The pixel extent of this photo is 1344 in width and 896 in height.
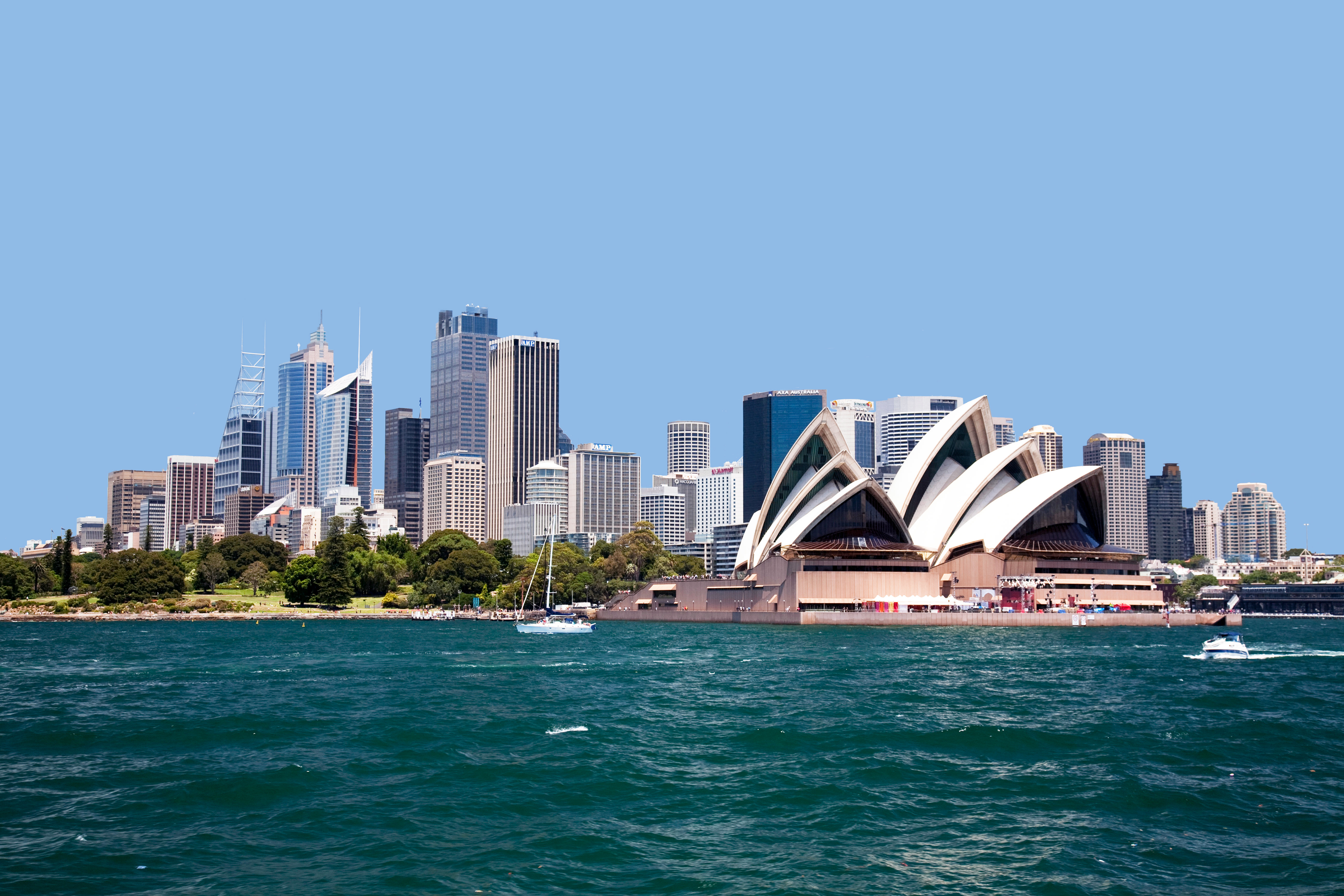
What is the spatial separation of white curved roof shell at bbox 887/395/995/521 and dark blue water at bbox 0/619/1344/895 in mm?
66946

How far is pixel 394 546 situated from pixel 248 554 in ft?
65.9

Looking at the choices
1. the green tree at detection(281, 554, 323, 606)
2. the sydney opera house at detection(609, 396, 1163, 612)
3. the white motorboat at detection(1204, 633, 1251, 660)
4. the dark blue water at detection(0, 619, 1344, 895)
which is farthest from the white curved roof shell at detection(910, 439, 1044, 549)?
the dark blue water at detection(0, 619, 1344, 895)

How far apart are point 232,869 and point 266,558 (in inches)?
6050

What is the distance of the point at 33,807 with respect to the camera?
68.5 ft

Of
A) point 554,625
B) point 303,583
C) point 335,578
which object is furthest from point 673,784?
point 303,583

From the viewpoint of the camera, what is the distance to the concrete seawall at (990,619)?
100688 millimetres

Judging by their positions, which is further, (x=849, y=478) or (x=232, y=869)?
(x=849, y=478)

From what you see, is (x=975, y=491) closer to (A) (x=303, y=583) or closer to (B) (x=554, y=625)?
(B) (x=554, y=625)

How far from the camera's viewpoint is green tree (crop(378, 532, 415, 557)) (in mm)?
171000

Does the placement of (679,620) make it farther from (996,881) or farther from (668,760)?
(996,881)

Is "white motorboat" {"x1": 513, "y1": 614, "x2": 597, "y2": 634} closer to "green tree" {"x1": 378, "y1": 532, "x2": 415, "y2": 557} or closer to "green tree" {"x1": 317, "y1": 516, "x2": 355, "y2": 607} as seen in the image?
"green tree" {"x1": 317, "y1": 516, "x2": 355, "y2": 607}

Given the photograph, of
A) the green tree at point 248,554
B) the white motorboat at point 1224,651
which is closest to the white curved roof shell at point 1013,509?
the white motorboat at point 1224,651

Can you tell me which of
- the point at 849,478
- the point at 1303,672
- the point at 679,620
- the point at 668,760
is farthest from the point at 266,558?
the point at 668,760

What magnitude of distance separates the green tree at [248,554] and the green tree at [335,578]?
614 inches
